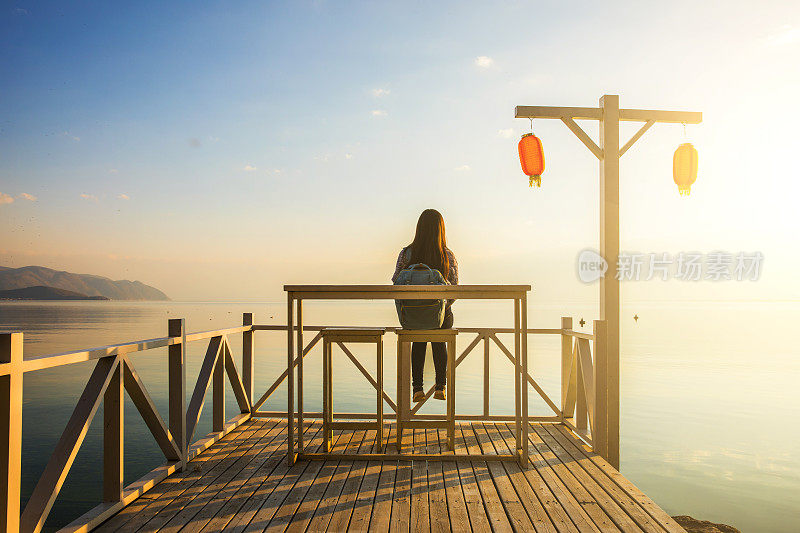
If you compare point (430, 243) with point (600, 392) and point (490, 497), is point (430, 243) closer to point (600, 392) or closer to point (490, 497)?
point (600, 392)

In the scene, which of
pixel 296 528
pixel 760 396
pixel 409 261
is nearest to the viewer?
pixel 296 528

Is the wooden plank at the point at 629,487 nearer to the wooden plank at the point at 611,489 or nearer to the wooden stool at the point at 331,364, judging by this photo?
the wooden plank at the point at 611,489

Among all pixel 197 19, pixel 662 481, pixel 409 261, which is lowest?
pixel 662 481

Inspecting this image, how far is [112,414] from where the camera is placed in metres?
2.72

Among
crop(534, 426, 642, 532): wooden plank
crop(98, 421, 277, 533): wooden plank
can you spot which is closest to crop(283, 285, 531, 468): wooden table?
crop(534, 426, 642, 532): wooden plank

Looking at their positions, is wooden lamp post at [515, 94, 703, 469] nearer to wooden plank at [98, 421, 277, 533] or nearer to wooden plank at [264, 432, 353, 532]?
wooden plank at [264, 432, 353, 532]

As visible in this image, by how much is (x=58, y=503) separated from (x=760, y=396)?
52.7ft

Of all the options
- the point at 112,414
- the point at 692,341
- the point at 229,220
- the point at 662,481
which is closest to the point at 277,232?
the point at 229,220

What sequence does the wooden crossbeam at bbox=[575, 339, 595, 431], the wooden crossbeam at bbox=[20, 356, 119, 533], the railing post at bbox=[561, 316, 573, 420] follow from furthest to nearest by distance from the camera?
the railing post at bbox=[561, 316, 573, 420] → the wooden crossbeam at bbox=[575, 339, 595, 431] → the wooden crossbeam at bbox=[20, 356, 119, 533]

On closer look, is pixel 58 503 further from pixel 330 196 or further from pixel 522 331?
pixel 330 196

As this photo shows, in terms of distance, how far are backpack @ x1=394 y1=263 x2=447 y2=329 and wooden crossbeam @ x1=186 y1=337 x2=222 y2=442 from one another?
4.49ft

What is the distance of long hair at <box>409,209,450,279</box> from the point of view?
4.04 meters

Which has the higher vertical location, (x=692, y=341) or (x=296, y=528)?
(x=296, y=528)

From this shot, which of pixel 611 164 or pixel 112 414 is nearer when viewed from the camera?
pixel 112 414
